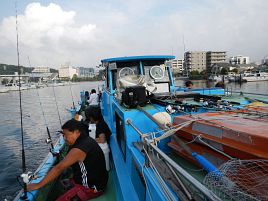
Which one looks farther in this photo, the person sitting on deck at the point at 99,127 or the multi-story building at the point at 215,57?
the multi-story building at the point at 215,57

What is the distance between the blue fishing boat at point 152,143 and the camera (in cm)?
225

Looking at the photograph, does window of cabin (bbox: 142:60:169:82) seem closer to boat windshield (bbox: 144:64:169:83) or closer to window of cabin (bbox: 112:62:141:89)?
boat windshield (bbox: 144:64:169:83)

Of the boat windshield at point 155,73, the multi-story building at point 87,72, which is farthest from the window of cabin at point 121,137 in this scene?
the multi-story building at point 87,72

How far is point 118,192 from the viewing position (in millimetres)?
4016

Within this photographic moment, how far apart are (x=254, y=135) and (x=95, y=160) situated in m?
2.27

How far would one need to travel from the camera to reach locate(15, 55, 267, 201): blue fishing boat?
7.39 ft

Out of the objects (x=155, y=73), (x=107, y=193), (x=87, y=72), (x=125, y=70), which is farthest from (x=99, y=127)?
(x=87, y=72)

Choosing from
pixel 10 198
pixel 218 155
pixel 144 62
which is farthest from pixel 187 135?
pixel 10 198

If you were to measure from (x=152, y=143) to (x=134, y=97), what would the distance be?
2.04m

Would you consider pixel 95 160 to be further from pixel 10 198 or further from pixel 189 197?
pixel 10 198

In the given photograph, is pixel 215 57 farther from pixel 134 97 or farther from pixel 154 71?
pixel 134 97

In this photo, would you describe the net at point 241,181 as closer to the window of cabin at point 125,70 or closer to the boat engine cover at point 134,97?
the boat engine cover at point 134,97

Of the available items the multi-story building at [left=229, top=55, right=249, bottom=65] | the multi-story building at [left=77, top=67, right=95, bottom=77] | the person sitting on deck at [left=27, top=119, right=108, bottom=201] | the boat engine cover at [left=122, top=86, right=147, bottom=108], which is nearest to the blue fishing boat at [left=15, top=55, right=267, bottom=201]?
the boat engine cover at [left=122, top=86, right=147, bottom=108]

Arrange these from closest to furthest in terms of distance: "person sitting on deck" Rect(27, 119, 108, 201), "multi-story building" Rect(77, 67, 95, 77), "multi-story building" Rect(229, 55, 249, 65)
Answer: "person sitting on deck" Rect(27, 119, 108, 201)
"multi-story building" Rect(77, 67, 95, 77)
"multi-story building" Rect(229, 55, 249, 65)
